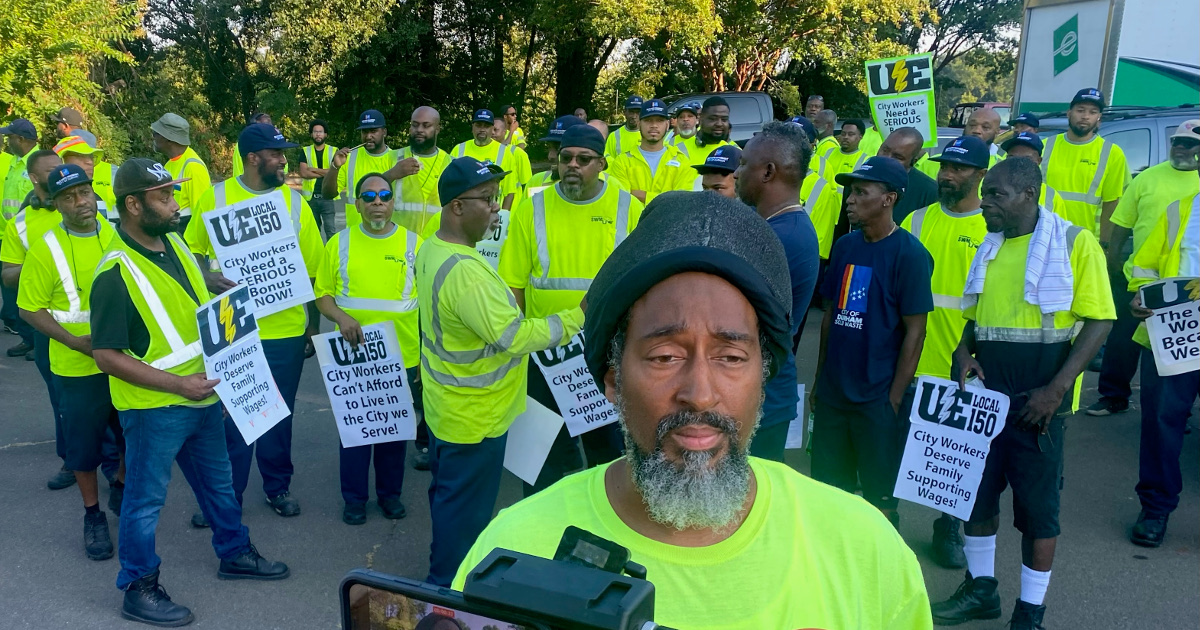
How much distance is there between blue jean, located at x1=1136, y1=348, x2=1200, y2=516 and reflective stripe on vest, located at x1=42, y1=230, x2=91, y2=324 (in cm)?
615

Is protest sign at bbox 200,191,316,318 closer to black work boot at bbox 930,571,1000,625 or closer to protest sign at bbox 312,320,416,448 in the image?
protest sign at bbox 312,320,416,448

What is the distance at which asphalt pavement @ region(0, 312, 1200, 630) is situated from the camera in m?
4.32

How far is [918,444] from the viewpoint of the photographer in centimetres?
442

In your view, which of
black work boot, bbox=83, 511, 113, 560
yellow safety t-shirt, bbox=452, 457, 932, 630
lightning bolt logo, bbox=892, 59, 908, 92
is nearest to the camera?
yellow safety t-shirt, bbox=452, 457, 932, 630

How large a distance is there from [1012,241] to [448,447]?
279 centimetres

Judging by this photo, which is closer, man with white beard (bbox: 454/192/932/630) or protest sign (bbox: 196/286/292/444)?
man with white beard (bbox: 454/192/932/630)

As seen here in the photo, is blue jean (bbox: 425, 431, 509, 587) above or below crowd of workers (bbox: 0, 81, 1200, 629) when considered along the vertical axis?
below

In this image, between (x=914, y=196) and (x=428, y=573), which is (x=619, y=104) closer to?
(x=914, y=196)

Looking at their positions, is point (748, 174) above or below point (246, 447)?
above

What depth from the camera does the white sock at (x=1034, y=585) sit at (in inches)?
157

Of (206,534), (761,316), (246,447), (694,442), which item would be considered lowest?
(206,534)

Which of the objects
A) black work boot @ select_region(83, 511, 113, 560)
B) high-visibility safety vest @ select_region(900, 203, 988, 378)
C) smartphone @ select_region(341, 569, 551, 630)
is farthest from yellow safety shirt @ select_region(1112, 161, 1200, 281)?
black work boot @ select_region(83, 511, 113, 560)

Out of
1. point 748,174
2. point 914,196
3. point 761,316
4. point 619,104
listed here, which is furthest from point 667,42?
point 761,316

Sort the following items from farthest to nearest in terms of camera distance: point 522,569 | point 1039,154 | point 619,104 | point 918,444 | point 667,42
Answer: point 619,104, point 667,42, point 1039,154, point 918,444, point 522,569
